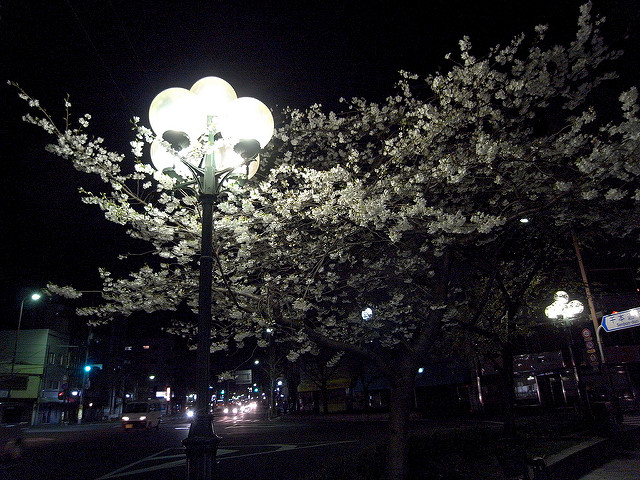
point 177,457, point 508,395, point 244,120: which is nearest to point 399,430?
point 244,120

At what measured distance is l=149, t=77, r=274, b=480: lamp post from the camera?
16.0 feet

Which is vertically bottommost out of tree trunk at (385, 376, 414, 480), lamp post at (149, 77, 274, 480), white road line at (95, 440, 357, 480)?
white road line at (95, 440, 357, 480)

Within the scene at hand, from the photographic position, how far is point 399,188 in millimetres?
7105

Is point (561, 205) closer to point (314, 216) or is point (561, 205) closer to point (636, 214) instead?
point (636, 214)

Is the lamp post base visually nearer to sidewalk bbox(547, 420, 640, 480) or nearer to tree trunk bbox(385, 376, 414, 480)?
tree trunk bbox(385, 376, 414, 480)

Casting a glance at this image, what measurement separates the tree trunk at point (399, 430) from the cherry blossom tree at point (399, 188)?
0.8 inches

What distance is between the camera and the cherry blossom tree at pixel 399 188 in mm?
A: 6895

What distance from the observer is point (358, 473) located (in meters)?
7.55

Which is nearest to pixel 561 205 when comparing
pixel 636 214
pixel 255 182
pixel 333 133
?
pixel 636 214

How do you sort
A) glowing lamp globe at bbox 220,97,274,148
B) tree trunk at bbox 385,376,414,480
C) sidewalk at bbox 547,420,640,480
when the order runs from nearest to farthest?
glowing lamp globe at bbox 220,97,274,148 < tree trunk at bbox 385,376,414,480 < sidewalk at bbox 547,420,640,480

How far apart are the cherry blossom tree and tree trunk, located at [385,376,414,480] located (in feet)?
0.07

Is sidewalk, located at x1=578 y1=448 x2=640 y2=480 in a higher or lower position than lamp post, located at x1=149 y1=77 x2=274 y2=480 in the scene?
lower

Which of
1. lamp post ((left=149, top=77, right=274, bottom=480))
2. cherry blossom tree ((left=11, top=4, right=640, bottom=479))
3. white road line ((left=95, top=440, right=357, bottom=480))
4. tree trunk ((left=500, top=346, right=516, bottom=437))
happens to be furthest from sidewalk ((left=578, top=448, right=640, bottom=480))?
white road line ((left=95, top=440, right=357, bottom=480))

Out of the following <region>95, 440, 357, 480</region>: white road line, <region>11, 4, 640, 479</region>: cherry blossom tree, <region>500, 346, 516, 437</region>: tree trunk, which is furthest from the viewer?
<region>95, 440, 357, 480</region>: white road line
